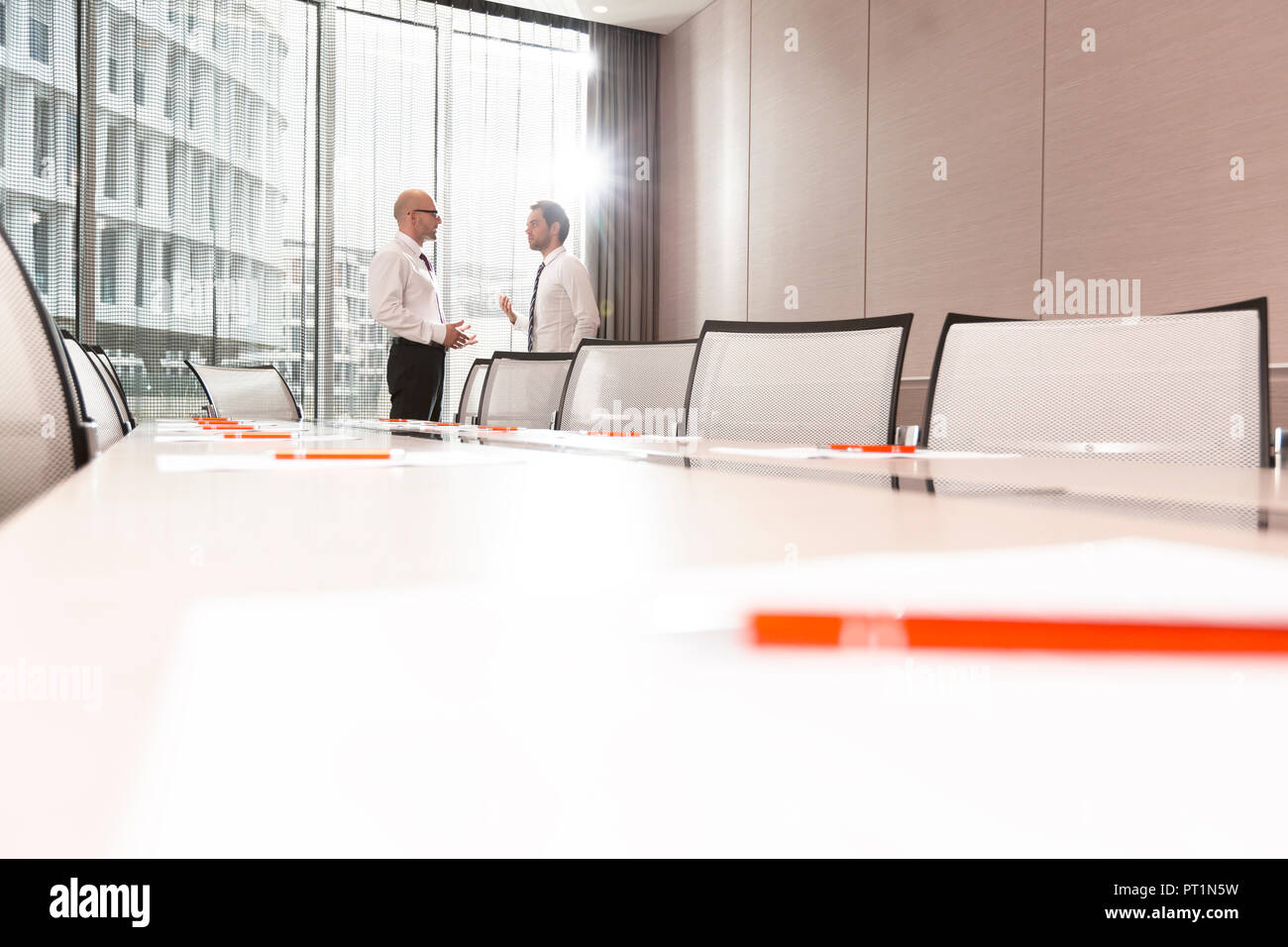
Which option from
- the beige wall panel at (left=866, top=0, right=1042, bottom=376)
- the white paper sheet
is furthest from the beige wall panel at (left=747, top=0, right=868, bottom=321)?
the white paper sheet

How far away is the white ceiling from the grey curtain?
11 centimetres

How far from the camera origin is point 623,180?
469cm

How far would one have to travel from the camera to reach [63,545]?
0.94 feet

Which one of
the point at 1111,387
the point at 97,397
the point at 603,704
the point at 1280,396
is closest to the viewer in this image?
the point at 603,704

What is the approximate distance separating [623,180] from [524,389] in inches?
95.7

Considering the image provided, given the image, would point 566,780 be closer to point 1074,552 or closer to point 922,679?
point 922,679

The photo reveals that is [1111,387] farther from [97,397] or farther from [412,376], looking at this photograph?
[412,376]

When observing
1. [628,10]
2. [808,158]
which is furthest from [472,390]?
[628,10]

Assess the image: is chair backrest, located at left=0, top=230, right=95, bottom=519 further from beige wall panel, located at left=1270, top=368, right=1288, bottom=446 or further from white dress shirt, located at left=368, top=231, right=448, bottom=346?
beige wall panel, located at left=1270, top=368, right=1288, bottom=446

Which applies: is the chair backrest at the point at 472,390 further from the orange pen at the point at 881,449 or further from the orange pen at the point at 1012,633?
the orange pen at the point at 1012,633

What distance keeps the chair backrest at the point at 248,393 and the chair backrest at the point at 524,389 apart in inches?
48.1

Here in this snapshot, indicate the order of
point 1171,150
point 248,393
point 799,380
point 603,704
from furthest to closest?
point 248,393 < point 1171,150 < point 799,380 < point 603,704

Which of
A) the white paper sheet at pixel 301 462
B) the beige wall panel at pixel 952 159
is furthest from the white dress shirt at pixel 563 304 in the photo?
the white paper sheet at pixel 301 462
